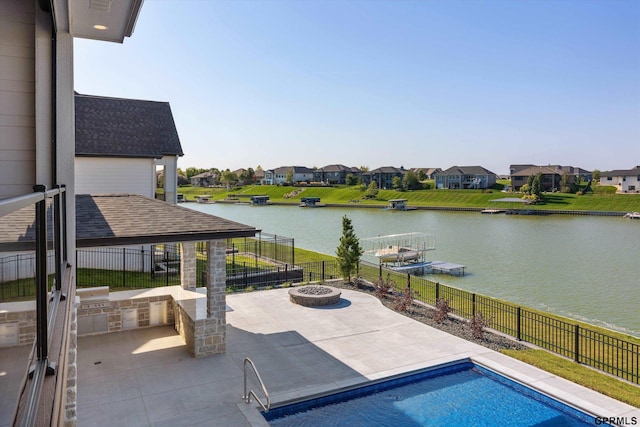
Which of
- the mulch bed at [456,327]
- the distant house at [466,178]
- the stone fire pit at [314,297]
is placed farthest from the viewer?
the distant house at [466,178]

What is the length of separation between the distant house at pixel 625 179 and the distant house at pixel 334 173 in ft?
201

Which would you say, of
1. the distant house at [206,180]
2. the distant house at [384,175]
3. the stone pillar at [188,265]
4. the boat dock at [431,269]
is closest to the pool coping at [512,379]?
the stone pillar at [188,265]

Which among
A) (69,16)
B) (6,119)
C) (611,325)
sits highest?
(69,16)

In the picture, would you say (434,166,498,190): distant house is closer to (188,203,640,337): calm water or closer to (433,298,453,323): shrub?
(188,203,640,337): calm water

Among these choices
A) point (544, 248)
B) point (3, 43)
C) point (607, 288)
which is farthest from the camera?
point (544, 248)

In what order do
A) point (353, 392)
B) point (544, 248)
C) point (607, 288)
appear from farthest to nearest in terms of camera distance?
point (544, 248) → point (607, 288) → point (353, 392)

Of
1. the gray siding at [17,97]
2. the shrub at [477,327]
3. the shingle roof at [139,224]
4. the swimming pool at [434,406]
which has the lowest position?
the swimming pool at [434,406]

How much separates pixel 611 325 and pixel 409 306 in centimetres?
698

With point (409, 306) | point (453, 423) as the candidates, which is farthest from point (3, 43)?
point (409, 306)

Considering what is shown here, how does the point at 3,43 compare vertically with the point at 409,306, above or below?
above

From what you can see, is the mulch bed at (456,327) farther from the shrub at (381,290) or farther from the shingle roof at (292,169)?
the shingle roof at (292,169)

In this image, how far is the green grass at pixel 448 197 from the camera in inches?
2594

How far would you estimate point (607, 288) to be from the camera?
20.0 m

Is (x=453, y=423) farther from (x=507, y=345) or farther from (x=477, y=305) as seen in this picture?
(x=477, y=305)
